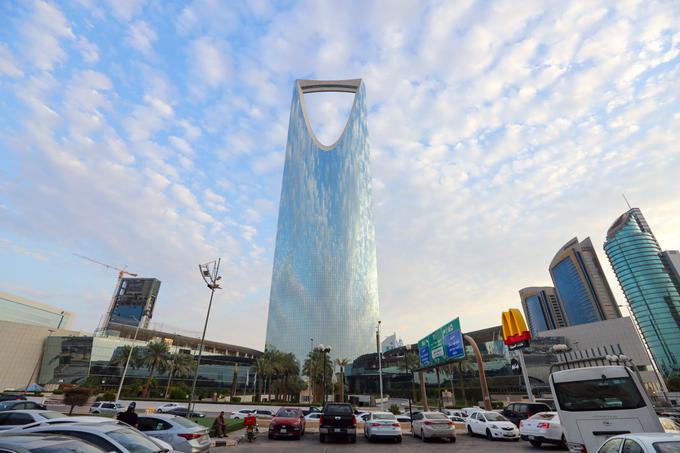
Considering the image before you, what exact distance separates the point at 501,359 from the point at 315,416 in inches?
2302

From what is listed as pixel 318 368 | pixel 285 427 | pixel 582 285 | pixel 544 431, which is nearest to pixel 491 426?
pixel 544 431

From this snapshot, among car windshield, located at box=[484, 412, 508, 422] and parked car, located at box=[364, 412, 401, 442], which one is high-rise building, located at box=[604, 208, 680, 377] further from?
parked car, located at box=[364, 412, 401, 442]

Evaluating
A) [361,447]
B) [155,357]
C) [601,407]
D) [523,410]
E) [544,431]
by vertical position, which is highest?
[155,357]

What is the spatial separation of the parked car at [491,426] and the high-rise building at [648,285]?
149651 mm

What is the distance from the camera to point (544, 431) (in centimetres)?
1452

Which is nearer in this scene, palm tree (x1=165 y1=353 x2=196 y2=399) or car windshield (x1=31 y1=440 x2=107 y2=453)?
car windshield (x1=31 y1=440 x2=107 y2=453)

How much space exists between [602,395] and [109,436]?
1296 centimetres

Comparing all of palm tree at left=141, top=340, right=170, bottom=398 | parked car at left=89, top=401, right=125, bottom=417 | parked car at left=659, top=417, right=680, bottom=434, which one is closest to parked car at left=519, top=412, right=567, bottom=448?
parked car at left=659, top=417, right=680, bottom=434

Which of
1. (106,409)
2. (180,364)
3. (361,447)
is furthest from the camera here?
(180,364)

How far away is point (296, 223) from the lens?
130m

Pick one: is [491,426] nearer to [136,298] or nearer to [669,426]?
[669,426]

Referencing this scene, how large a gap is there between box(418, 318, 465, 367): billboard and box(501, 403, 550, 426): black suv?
594 cm

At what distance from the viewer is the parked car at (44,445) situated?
13.1 ft

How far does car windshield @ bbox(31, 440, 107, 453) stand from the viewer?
14.1ft
